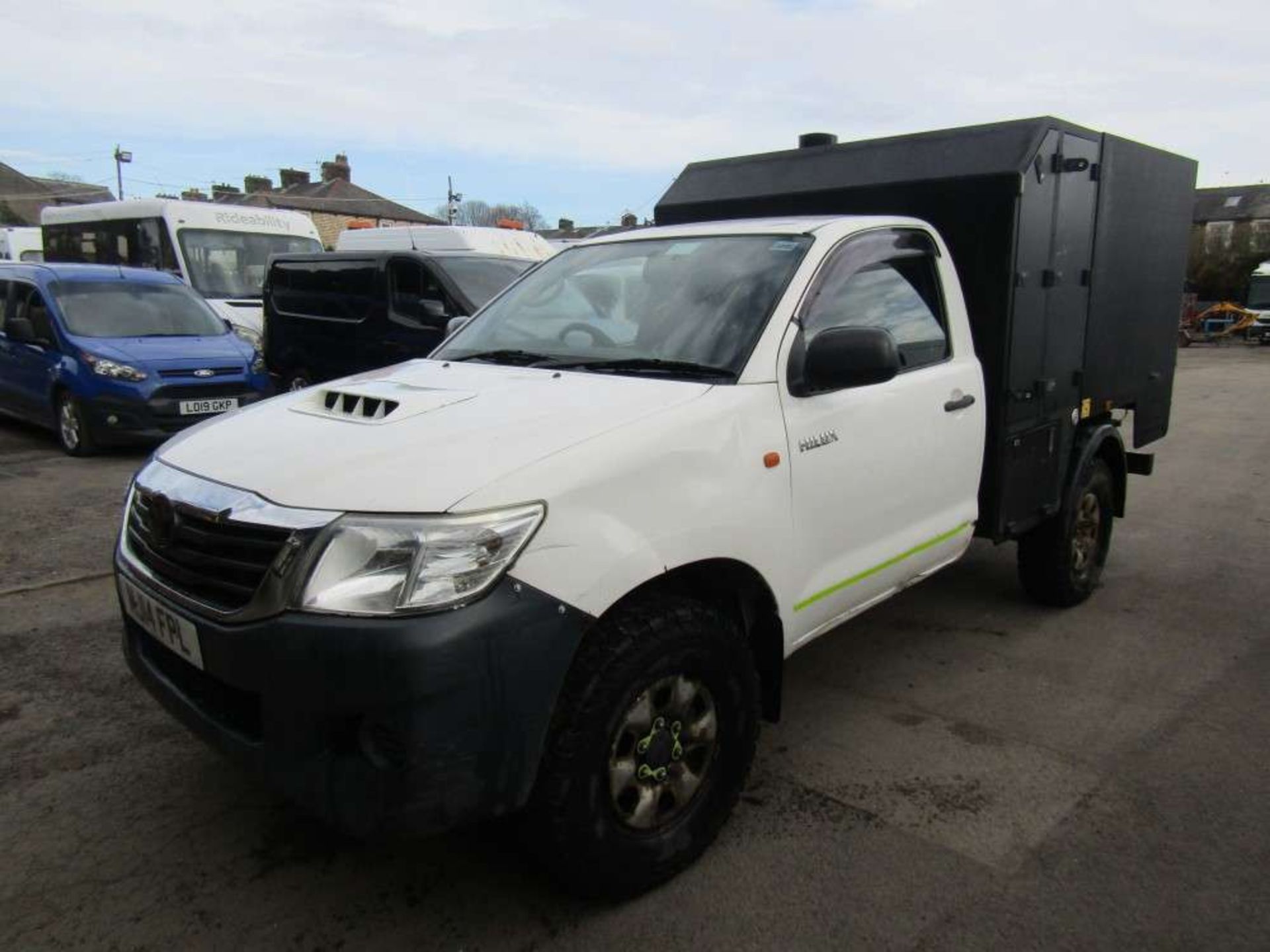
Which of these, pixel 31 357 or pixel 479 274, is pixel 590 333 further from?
pixel 31 357

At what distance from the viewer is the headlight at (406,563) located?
2039mm

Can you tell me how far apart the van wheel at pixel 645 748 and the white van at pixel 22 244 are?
22.9 meters

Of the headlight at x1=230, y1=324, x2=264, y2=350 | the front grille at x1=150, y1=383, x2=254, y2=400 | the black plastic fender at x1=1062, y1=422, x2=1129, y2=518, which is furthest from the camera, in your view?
the headlight at x1=230, y1=324, x2=264, y2=350

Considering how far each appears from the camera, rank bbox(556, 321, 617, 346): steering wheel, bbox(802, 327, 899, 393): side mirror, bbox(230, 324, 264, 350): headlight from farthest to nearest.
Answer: bbox(230, 324, 264, 350): headlight → bbox(556, 321, 617, 346): steering wheel → bbox(802, 327, 899, 393): side mirror

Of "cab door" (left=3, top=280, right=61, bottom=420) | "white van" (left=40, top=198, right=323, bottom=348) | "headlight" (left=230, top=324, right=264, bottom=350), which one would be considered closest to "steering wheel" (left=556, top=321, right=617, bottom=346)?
"cab door" (left=3, top=280, right=61, bottom=420)

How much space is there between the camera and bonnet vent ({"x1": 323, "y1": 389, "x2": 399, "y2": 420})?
2668 mm

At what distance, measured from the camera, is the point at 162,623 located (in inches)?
95.7

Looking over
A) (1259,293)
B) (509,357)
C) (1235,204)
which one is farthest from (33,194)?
(1235,204)

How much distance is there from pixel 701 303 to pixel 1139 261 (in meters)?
3.07

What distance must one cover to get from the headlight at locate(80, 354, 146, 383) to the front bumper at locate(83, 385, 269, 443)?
20 cm

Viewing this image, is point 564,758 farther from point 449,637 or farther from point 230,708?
point 230,708

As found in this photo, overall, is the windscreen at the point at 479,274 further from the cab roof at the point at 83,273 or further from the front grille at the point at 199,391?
the cab roof at the point at 83,273

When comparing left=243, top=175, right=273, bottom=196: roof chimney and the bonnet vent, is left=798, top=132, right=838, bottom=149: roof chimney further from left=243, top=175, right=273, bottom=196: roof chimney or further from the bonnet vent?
left=243, top=175, right=273, bottom=196: roof chimney

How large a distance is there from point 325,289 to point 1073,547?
8133 mm
